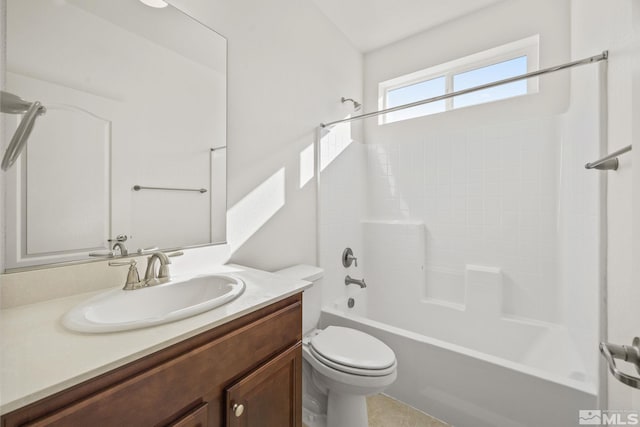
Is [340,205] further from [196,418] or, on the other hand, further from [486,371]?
[196,418]

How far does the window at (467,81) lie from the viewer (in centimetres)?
208

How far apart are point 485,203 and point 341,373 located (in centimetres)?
167

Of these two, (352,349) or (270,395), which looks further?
(352,349)

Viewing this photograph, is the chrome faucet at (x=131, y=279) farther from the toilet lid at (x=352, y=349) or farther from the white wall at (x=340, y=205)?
the white wall at (x=340, y=205)

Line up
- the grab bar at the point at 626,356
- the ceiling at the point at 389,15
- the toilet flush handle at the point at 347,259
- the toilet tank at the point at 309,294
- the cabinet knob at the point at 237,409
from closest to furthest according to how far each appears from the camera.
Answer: the grab bar at the point at 626,356 < the cabinet knob at the point at 237,409 < the toilet tank at the point at 309,294 < the ceiling at the point at 389,15 < the toilet flush handle at the point at 347,259

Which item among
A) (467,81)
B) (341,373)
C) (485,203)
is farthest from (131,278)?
(467,81)

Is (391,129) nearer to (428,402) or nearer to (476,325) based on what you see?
(476,325)

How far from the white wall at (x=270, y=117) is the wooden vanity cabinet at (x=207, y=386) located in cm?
58

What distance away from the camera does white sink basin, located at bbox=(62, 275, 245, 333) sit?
2.19 feet

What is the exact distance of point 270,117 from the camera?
1674 millimetres

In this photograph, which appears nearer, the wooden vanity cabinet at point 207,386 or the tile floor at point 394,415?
the wooden vanity cabinet at point 207,386

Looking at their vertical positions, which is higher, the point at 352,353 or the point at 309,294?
the point at 309,294

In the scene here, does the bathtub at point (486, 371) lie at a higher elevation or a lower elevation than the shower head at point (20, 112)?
lower
